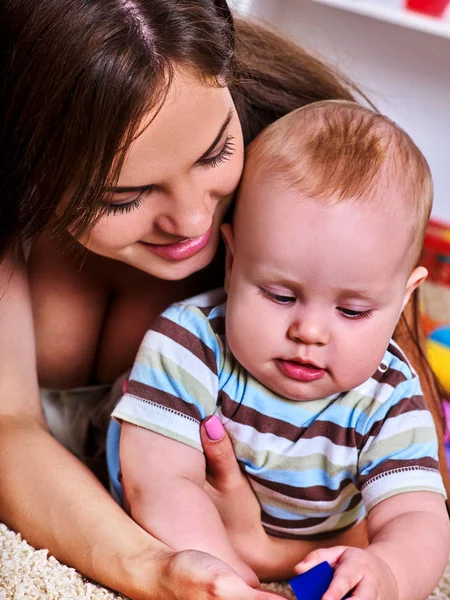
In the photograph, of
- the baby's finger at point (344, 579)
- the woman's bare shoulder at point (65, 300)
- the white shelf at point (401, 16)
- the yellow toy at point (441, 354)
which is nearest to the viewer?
the baby's finger at point (344, 579)

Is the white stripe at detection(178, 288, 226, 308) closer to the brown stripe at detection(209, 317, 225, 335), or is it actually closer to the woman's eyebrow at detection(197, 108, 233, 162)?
the brown stripe at detection(209, 317, 225, 335)

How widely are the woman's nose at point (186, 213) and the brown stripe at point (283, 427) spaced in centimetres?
21

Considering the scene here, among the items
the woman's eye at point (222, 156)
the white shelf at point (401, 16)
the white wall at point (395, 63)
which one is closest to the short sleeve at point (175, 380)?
the woman's eye at point (222, 156)

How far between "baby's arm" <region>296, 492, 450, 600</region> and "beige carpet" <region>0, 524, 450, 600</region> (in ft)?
0.82

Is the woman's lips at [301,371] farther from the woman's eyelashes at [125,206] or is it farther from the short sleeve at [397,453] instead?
the woman's eyelashes at [125,206]

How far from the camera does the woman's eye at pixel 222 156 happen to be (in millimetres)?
965

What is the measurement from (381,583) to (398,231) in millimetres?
368

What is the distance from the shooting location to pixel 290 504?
1067 millimetres

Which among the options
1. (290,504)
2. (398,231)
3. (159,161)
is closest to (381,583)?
(290,504)

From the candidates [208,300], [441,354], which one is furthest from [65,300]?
[441,354]

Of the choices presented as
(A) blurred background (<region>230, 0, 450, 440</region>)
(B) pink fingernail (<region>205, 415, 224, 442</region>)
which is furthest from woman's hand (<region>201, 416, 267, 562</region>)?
(A) blurred background (<region>230, 0, 450, 440</region>)

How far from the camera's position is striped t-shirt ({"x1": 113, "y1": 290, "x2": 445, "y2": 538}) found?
3.29 ft

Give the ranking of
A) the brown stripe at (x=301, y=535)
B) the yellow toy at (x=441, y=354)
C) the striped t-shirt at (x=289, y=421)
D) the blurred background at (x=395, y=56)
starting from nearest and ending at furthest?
1. the striped t-shirt at (x=289, y=421)
2. the brown stripe at (x=301, y=535)
3. the yellow toy at (x=441, y=354)
4. the blurred background at (x=395, y=56)

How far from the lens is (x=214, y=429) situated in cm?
103
